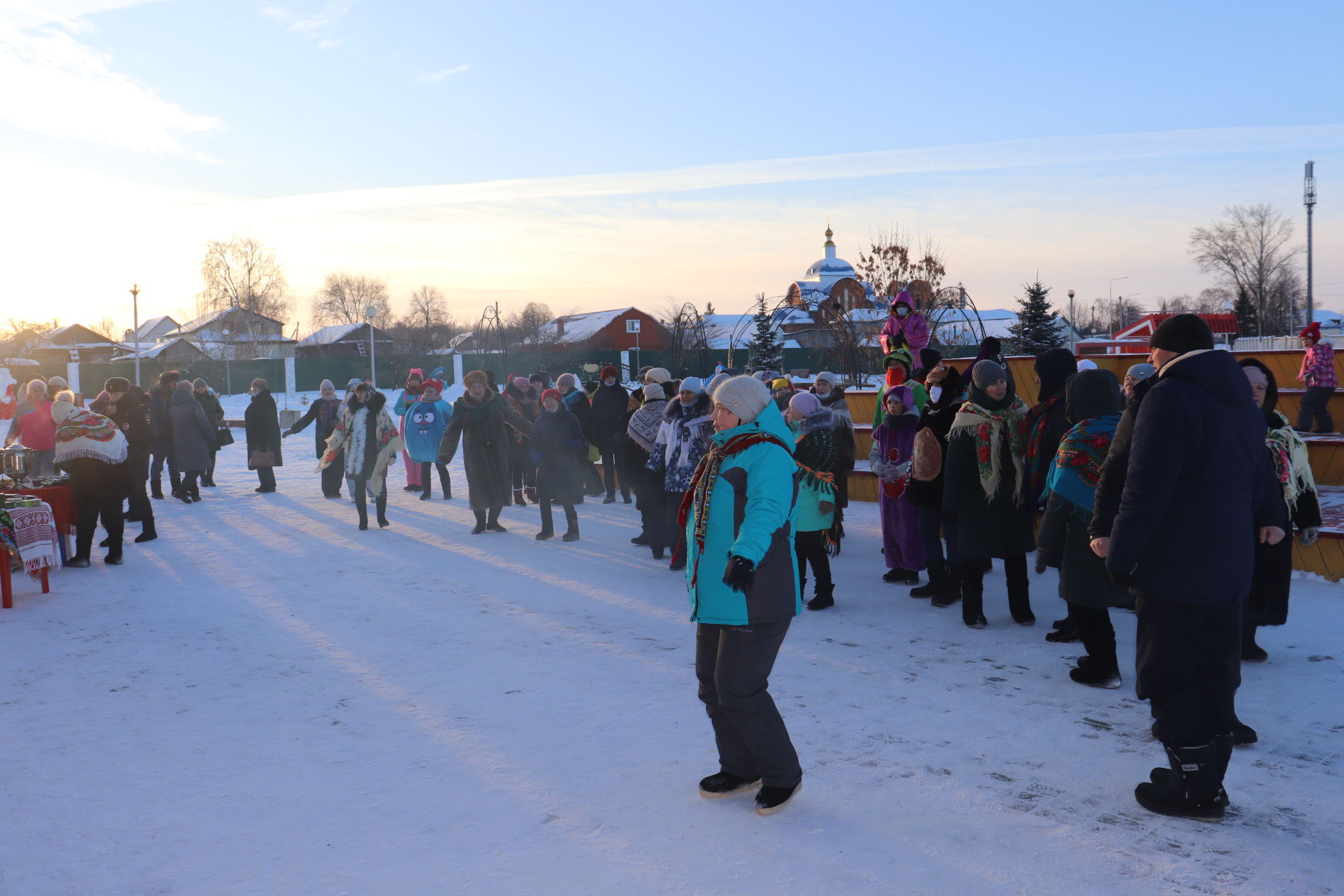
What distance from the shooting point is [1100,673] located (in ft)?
16.5

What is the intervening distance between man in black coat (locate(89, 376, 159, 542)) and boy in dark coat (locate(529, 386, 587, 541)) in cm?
418

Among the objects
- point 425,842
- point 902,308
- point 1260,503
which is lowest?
point 425,842

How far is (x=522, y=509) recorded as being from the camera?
12344 mm

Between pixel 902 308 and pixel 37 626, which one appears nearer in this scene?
pixel 37 626

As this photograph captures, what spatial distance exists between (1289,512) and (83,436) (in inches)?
369

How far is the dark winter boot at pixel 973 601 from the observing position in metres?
6.24

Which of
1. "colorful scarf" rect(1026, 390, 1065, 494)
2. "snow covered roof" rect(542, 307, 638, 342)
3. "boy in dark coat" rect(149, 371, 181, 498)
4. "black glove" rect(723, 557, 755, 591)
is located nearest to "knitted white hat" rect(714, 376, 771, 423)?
"black glove" rect(723, 557, 755, 591)

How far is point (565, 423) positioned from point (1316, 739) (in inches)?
285

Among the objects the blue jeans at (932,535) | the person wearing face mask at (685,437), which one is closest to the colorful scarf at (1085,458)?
the blue jeans at (932,535)

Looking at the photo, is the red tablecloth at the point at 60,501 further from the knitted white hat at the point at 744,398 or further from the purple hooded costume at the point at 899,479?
the knitted white hat at the point at 744,398

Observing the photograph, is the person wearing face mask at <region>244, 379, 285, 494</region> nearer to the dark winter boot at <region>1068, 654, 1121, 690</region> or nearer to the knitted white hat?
the knitted white hat

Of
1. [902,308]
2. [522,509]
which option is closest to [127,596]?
[522,509]

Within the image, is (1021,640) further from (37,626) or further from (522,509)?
(522,509)

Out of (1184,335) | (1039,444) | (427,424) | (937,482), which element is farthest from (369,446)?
(1184,335)
